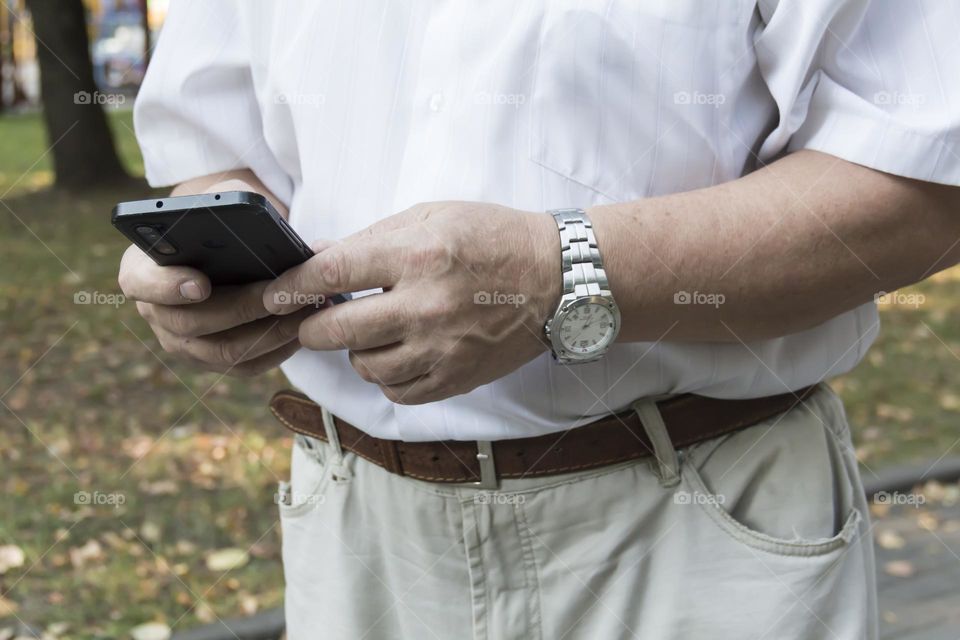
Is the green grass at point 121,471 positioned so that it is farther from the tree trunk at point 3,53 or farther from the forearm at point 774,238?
the tree trunk at point 3,53

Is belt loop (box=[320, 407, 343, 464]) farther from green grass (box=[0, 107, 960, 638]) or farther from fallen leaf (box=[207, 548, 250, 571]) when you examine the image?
fallen leaf (box=[207, 548, 250, 571])

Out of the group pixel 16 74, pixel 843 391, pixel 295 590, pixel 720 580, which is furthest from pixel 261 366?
pixel 16 74

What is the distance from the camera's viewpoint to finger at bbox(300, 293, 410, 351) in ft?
3.98

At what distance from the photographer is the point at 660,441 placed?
1.40 m

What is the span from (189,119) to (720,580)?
116 centimetres

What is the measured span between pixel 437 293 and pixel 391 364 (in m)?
0.12

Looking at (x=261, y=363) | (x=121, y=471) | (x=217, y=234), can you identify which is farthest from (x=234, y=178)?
(x=121, y=471)

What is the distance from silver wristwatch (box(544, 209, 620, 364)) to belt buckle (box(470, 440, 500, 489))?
0.24 meters

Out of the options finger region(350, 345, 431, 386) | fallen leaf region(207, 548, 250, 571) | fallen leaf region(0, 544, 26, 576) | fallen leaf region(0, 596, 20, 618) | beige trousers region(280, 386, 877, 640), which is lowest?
fallen leaf region(207, 548, 250, 571)

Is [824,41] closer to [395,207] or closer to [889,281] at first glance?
[889,281]

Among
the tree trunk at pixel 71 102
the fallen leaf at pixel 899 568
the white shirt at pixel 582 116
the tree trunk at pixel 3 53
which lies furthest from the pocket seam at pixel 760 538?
the tree trunk at pixel 3 53

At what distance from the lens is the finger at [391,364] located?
1.25 metres

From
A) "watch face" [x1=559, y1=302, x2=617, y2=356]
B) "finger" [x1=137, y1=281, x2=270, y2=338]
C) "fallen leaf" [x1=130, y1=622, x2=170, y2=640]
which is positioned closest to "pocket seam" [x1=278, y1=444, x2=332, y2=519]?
"finger" [x1=137, y1=281, x2=270, y2=338]

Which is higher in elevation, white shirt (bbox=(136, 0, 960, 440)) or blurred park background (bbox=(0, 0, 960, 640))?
white shirt (bbox=(136, 0, 960, 440))
